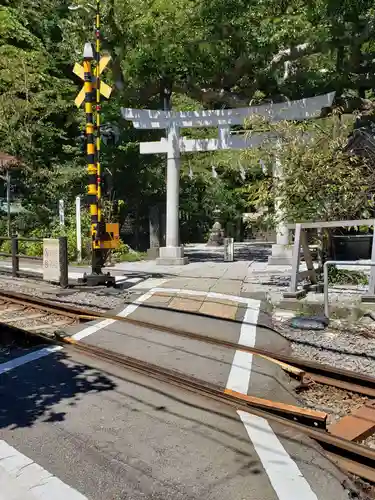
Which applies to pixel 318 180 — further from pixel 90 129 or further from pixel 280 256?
pixel 280 256

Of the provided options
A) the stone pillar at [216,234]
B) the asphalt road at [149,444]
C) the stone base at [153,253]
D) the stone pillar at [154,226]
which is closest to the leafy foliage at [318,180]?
the asphalt road at [149,444]

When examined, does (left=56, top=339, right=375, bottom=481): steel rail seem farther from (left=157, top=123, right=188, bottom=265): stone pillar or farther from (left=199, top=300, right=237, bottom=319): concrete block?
(left=157, top=123, right=188, bottom=265): stone pillar

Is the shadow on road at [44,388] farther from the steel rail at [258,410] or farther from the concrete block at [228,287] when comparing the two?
the concrete block at [228,287]

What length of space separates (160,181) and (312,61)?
8564 millimetres

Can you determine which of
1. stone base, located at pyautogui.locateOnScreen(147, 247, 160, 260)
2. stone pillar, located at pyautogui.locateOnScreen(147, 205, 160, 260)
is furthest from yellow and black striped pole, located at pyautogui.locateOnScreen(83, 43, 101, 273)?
stone pillar, located at pyautogui.locateOnScreen(147, 205, 160, 260)

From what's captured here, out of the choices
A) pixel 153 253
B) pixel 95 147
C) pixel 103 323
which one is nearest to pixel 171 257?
pixel 153 253

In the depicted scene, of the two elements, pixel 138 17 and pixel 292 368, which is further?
pixel 138 17

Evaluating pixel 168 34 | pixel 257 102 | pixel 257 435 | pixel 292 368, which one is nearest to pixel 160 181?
pixel 257 102

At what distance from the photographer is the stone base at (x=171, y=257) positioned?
16.7 meters

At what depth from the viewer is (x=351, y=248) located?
11.4 meters

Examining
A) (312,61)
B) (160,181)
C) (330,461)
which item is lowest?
(330,461)

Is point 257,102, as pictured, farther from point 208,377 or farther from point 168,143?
point 208,377

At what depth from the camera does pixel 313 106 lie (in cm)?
1496

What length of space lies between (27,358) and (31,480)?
2888 millimetres
